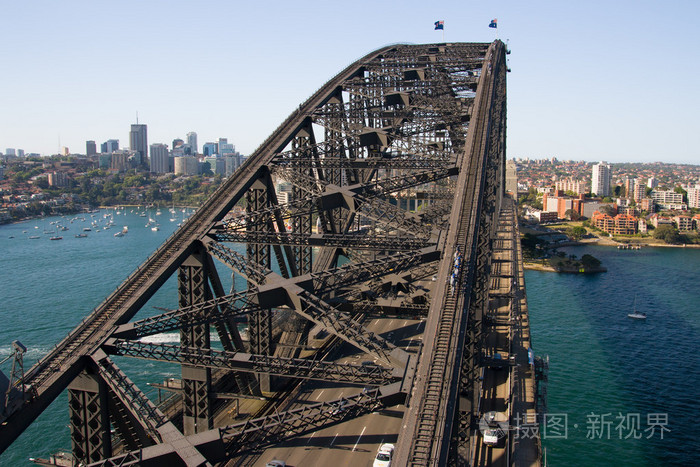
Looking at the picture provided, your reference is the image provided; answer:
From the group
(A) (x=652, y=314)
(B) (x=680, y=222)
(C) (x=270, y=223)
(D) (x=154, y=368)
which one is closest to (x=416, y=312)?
(C) (x=270, y=223)

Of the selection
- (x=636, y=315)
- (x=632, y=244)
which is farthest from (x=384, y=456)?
(x=632, y=244)

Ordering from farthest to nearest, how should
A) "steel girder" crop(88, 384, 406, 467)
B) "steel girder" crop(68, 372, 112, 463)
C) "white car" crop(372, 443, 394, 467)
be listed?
"white car" crop(372, 443, 394, 467) → "steel girder" crop(68, 372, 112, 463) → "steel girder" crop(88, 384, 406, 467)

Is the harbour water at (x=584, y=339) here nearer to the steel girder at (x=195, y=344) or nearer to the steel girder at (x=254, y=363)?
the steel girder at (x=195, y=344)

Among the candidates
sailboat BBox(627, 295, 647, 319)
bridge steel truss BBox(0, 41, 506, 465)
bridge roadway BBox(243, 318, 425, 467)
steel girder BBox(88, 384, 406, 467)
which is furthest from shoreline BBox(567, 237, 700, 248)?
steel girder BBox(88, 384, 406, 467)

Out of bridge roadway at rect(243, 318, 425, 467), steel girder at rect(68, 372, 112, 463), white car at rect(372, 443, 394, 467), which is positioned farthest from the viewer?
bridge roadway at rect(243, 318, 425, 467)

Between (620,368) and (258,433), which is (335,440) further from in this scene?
(620,368)

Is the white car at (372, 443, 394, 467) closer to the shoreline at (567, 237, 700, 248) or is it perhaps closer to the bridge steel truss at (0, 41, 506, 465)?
the bridge steel truss at (0, 41, 506, 465)
